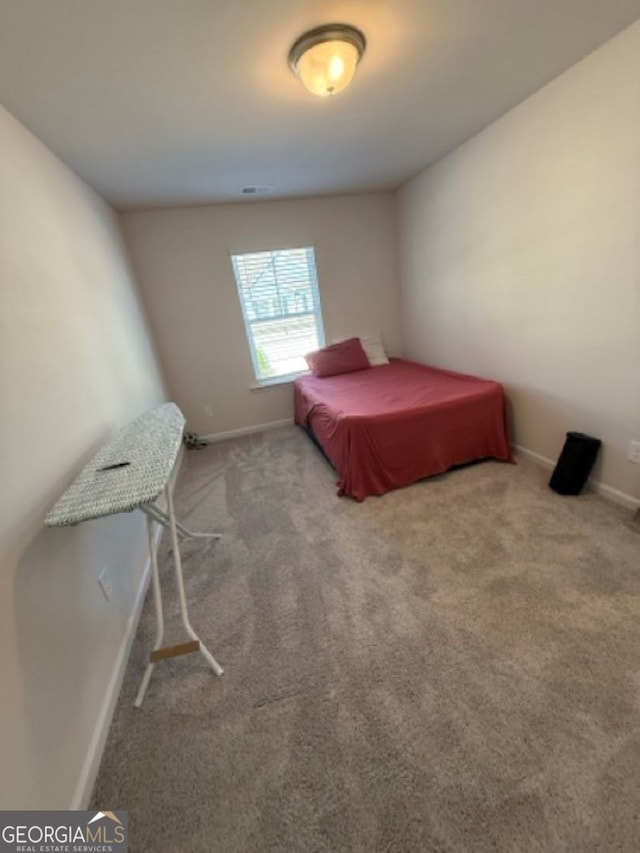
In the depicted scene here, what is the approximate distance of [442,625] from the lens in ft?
4.90

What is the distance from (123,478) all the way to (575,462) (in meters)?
2.41

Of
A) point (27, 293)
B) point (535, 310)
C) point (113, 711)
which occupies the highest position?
point (27, 293)

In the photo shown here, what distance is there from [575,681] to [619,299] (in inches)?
71.3

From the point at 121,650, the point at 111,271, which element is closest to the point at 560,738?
the point at 121,650

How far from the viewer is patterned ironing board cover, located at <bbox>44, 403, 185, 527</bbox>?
1.09 meters

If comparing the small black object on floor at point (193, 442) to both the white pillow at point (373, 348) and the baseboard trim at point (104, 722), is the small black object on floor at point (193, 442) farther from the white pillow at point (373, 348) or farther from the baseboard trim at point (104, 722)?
the baseboard trim at point (104, 722)

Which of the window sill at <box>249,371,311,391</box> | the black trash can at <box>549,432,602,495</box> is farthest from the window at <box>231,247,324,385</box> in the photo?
the black trash can at <box>549,432,602,495</box>

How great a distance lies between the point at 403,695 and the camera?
1.25m

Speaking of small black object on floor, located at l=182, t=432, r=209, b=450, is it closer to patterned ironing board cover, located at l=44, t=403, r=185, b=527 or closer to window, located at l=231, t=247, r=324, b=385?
window, located at l=231, t=247, r=324, b=385

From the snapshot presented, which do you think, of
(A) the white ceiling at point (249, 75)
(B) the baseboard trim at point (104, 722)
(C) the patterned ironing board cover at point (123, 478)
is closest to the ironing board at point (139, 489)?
(C) the patterned ironing board cover at point (123, 478)

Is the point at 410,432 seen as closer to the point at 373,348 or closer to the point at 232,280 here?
the point at 373,348

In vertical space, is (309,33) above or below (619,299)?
above

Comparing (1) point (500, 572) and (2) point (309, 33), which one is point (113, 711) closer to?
(1) point (500, 572)

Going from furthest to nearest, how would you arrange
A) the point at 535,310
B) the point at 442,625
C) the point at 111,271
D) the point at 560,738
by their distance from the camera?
the point at 111,271
the point at 535,310
the point at 442,625
the point at 560,738
